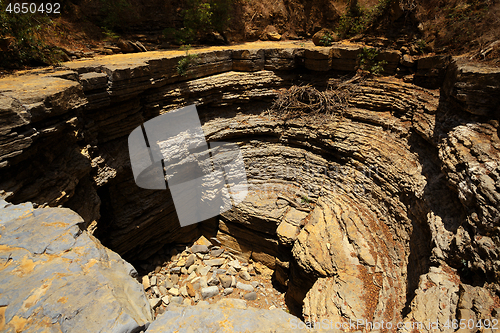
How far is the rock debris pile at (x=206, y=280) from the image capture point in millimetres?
5852

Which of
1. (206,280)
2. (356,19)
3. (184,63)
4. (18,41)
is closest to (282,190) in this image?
(206,280)

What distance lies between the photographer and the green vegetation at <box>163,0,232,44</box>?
725cm

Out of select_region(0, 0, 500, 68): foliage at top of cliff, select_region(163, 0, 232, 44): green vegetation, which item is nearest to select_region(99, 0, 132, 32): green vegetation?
select_region(0, 0, 500, 68): foliage at top of cliff

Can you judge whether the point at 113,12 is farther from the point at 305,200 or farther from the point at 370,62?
the point at 305,200

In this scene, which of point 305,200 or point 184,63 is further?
point 305,200

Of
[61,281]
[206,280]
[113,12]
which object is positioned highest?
[113,12]

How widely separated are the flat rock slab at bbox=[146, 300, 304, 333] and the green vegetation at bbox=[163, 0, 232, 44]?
741cm

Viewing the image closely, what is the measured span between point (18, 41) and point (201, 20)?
442cm

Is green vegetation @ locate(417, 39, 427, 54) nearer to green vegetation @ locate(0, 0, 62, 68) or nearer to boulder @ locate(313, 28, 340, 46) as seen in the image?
boulder @ locate(313, 28, 340, 46)

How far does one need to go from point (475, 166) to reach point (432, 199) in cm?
90

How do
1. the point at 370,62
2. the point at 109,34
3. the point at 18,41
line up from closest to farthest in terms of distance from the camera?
the point at 18,41 → the point at 370,62 → the point at 109,34

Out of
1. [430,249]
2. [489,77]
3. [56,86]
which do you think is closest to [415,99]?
[489,77]

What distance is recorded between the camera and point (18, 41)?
15.7ft

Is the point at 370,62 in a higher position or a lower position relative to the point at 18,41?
lower
